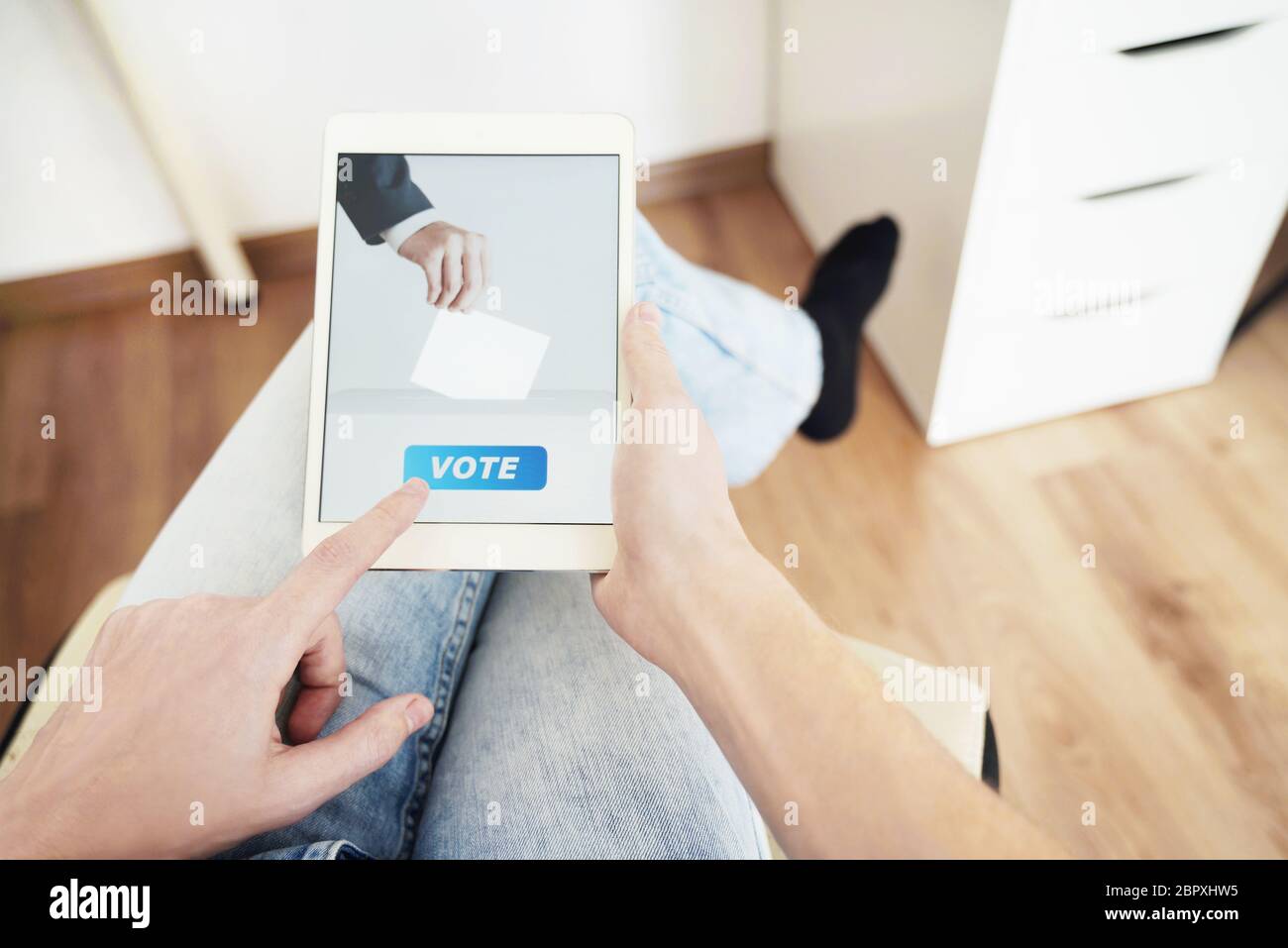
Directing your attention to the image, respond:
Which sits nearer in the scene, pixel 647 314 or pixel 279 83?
pixel 647 314

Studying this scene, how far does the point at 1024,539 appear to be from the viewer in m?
0.98

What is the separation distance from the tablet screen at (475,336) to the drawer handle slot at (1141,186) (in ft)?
1.82

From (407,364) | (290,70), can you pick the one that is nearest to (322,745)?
(407,364)

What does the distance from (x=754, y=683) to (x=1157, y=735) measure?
2.19 ft

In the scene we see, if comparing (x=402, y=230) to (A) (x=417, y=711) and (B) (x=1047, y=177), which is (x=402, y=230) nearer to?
(A) (x=417, y=711)

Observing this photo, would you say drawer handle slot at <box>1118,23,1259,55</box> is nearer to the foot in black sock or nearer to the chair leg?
the foot in black sock

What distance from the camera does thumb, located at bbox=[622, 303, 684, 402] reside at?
50 cm

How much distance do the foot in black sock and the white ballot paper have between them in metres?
0.43

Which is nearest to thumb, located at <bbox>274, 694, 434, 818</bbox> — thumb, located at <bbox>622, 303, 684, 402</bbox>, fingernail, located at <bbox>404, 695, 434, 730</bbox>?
fingernail, located at <bbox>404, 695, 434, 730</bbox>

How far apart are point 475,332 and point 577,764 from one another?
0.29 m

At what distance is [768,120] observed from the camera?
1290mm

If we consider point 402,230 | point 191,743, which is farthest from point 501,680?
point 402,230

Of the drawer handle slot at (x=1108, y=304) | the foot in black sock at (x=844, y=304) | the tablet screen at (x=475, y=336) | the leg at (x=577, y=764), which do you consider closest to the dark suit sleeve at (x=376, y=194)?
the tablet screen at (x=475, y=336)
